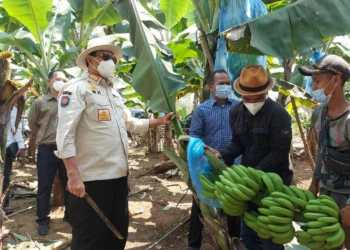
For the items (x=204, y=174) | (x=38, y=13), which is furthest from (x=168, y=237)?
(x=38, y=13)

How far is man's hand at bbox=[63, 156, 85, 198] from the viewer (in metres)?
2.26

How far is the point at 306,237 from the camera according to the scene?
1.65 meters

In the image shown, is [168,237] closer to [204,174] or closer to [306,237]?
[204,174]

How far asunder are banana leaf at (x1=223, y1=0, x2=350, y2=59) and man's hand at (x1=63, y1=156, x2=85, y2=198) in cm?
130

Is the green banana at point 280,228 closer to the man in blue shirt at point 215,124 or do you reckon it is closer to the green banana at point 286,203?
the green banana at point 286,203

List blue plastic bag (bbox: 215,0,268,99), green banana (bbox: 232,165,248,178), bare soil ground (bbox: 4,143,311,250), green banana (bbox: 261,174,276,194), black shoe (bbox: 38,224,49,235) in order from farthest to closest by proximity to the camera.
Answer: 1. black shoe (bbox: 38,224,49,235)
2. bare soil ground (bbox: 4,143,311,250)
3. blue plastic bag (bbox: 215,0,268,99)
4. green banana (bbox: 232,165,248,178)
5. green banana (bbox: 261,174,276,194)

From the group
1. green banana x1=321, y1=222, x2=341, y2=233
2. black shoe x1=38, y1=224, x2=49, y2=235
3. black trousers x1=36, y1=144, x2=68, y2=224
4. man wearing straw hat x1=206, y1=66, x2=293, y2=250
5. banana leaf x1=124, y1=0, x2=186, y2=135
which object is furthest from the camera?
black trousers x1=36, y1=144, x2=68, y2=224

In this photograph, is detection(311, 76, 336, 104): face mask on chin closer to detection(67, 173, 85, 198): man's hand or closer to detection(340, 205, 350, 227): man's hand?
detection(340, 205, 350, 227): man's hand

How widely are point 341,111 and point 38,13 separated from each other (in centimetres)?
374

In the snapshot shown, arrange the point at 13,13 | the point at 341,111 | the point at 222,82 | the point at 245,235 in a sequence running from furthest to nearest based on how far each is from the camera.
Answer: the point at 13,13 < the point at 222,82 < the point at 245,235 < the point at 341,111

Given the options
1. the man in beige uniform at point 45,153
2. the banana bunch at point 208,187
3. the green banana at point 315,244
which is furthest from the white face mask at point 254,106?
the man in beige uniform at point 45,153

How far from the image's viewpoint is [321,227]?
62.8 inches

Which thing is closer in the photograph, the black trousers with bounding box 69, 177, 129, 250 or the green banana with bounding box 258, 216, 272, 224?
the green banana with bounding box 258, 216, 272, 224

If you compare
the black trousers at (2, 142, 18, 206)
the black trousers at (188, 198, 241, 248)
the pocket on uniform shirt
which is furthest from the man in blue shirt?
the black trousers at (2, 142, 18, 206)
